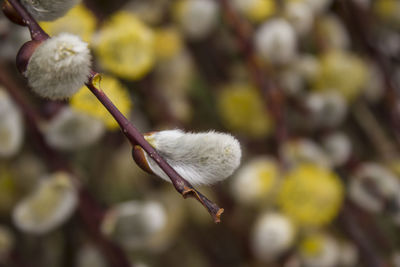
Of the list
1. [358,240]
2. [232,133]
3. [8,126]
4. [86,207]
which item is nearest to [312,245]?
[358,240]

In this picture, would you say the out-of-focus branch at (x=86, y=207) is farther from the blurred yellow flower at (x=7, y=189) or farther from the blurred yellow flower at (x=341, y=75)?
the blurred yellow flower at (x=341, y=75)

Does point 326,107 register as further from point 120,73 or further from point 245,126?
point 120,73

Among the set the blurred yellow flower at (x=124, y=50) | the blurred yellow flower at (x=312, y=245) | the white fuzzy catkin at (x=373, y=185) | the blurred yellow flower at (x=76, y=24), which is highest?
the blurred yellow flower at (x=76, y=24)

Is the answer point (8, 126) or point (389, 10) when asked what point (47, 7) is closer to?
point (8, 126)

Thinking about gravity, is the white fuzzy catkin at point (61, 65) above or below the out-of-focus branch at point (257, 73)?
above

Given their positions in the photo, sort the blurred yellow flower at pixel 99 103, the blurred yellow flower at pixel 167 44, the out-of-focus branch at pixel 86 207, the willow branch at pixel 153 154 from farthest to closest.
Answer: the blurred yellow flower at pixel 167 44 → the out-of-focus branch at pixel 86 207 → the blurred yellow flower at pixel 99 103 → the willow branch at pixel 153 154

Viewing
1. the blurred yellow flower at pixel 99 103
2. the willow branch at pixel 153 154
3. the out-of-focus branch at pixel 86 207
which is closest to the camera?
the willow branch at pixel 153 154

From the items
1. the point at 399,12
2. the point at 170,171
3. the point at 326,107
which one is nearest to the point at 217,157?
the point at 170,171

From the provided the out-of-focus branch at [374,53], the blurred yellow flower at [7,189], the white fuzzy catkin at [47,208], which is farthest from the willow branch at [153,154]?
the out-of-focus branch at [374,53]
